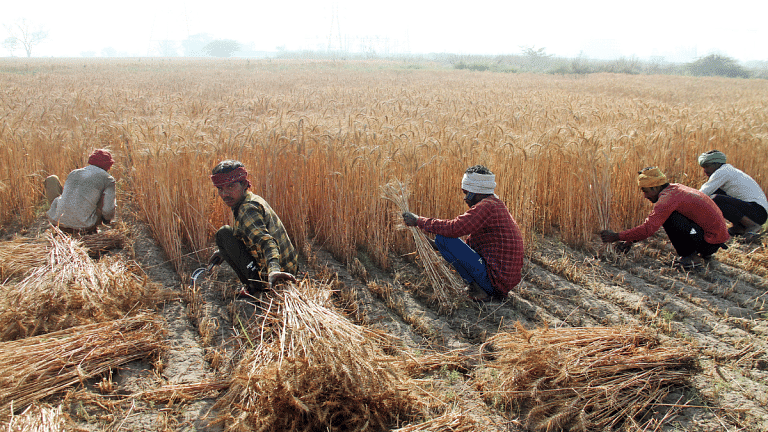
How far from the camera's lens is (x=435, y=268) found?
147 inches

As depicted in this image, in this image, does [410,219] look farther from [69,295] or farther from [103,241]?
[103,241]

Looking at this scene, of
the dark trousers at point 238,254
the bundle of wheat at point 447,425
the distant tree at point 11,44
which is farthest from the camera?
the distant tree at point 11,44

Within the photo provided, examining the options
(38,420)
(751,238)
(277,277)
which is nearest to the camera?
(38,420)

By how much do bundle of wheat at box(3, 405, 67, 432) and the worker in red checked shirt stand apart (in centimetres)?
235

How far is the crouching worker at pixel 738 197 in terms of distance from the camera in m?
4.86

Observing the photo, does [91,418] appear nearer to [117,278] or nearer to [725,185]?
[117,278]

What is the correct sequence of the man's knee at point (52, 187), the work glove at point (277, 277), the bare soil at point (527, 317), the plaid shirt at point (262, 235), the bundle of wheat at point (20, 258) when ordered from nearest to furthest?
the bare soil at point (527, 317) < the work glove at point (277, 277) < the plaid shirt at point (262, 235) < the bundle of wheat at point (20, 258) < the man's knee at point (52, 187)

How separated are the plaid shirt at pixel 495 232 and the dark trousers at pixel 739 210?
3032 mm

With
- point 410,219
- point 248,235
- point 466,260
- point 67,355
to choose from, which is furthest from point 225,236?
point 466,260

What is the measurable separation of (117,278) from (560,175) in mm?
4229

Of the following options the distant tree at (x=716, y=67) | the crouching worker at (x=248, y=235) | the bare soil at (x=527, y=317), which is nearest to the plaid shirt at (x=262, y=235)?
the crouching worker at (x=248, y=235)

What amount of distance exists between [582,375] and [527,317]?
96cm

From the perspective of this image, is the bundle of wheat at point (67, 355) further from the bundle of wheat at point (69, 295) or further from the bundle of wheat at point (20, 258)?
the bundle of wheat at point (20, 258)

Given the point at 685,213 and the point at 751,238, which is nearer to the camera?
the point at 685,213
